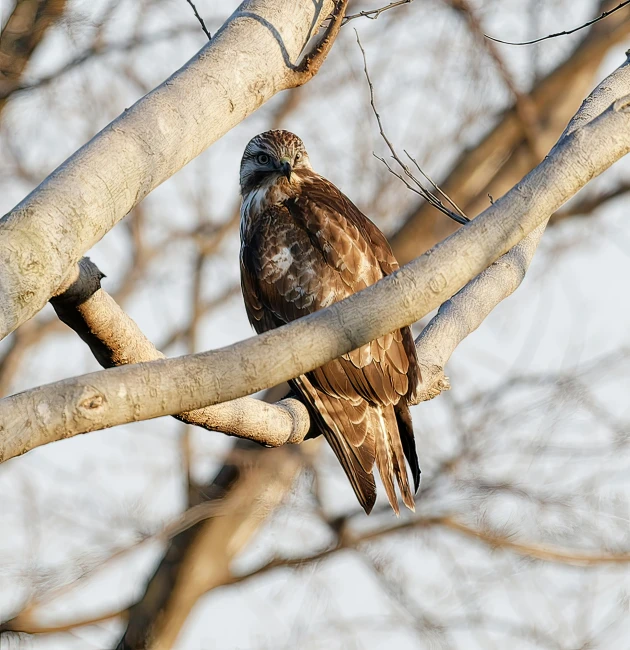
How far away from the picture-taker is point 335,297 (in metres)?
5.02

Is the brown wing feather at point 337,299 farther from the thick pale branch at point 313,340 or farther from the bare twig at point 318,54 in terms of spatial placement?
the thick pale branch at point 313,340

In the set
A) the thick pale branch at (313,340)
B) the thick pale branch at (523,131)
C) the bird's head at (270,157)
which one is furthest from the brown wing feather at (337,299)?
the thick pale branch at (523,131)

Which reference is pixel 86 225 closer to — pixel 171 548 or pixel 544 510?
pixel 544 510

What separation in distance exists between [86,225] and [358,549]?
6759mm

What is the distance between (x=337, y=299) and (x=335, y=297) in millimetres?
42

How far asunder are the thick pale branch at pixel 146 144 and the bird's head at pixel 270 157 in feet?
6.77

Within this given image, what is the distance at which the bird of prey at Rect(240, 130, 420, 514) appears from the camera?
188 inches

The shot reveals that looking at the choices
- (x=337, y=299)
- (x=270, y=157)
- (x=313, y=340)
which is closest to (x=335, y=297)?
(x=337, y=299)

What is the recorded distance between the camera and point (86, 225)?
9.56 ft

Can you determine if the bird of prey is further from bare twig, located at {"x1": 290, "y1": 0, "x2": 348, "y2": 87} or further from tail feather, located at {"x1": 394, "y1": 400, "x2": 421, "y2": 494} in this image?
bare twig, located at {"x1": 290, "y1": 0, "x2": 348, "y2": 87}

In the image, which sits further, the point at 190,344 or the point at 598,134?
the point at 190,344

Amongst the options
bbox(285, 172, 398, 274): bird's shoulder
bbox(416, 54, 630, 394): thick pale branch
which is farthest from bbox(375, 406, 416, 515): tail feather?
bbox(285, 172, 398, 274): bird's shoulder

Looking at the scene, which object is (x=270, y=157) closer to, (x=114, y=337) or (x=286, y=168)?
(x=286, y=168)

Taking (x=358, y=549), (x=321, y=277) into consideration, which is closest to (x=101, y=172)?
(x=321, y=277)
